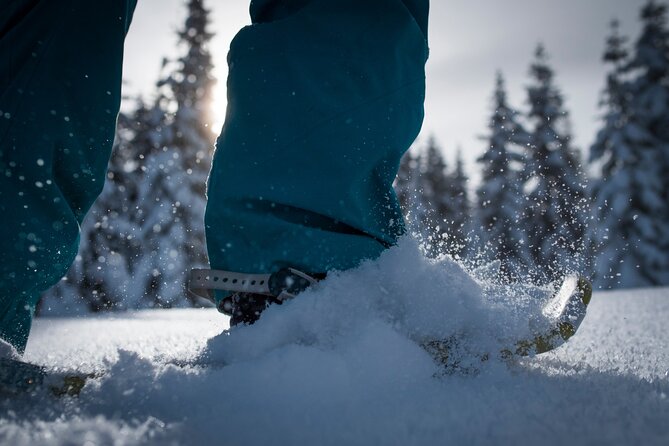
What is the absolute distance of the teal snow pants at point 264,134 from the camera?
3.33 ft

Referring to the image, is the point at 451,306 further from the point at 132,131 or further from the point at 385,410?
the point at 132,131

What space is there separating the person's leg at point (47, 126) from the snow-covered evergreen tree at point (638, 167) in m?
13.1

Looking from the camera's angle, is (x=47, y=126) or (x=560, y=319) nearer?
(x=560, y=319)

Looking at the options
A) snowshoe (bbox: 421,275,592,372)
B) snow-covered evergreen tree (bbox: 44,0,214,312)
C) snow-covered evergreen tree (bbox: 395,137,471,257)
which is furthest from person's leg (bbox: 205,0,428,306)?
snow-covered evergreen tree (bbox: 395,137,471,257)

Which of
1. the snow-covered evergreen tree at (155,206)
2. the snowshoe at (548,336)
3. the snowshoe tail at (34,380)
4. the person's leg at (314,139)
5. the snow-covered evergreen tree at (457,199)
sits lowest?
the snowshoe tail at (34,380)

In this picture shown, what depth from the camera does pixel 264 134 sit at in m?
1.04

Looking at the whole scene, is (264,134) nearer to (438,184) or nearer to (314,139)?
(314,139)

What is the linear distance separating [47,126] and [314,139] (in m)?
0.59

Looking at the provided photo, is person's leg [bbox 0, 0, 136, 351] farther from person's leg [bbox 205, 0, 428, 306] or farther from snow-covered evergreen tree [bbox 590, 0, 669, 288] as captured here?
snow-covered evergreen tree [bbox 590, 0, 669, 288]

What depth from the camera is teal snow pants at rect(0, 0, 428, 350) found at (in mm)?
1015

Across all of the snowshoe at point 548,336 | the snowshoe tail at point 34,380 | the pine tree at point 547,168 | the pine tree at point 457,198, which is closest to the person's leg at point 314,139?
the snowshoe at point 548,336

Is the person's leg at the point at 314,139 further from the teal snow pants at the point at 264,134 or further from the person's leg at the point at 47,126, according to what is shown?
the person's leg at the point at 47,126

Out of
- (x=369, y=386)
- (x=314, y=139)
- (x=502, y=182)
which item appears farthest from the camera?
(x=502, y=182)

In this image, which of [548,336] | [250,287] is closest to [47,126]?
[250,287]
